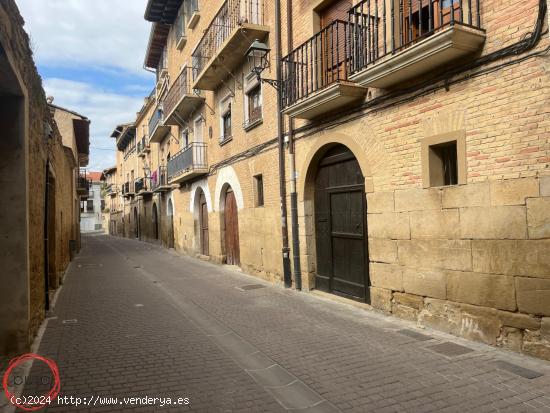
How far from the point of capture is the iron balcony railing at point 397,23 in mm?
5285

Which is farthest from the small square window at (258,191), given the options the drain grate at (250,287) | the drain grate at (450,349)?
the drain grate at (450,349)

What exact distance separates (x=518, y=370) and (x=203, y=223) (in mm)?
13909

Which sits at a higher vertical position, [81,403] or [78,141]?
[78,141]

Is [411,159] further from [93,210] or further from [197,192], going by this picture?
[93,210]

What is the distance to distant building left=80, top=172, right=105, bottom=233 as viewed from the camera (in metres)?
Result: 64.5

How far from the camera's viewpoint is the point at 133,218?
120ft

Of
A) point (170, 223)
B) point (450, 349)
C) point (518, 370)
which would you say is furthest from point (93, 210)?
point (518, 370)

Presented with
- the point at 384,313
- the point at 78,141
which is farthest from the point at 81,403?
the point at 78,141

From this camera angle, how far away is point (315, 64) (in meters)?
8.00

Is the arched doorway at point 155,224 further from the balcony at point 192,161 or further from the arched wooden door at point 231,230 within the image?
the arched wooden door at point 231,230

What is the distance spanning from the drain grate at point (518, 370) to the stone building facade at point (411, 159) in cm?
36

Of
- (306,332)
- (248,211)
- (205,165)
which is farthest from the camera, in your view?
(205,165)

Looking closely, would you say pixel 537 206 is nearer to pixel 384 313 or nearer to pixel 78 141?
pixel 384 313

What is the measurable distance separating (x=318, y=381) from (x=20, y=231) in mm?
3709
